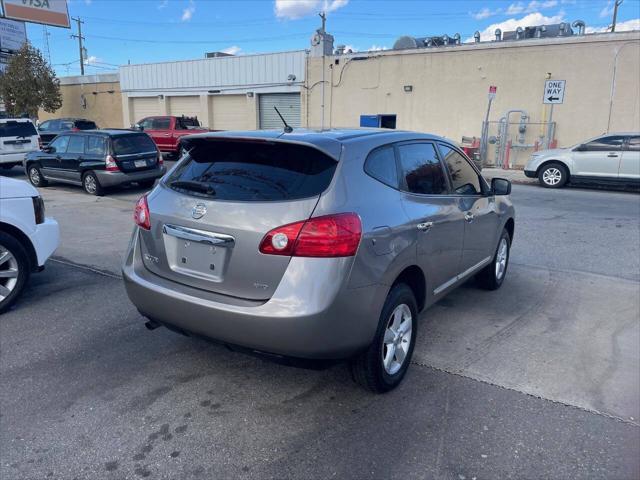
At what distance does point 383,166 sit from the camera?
345 centimetres

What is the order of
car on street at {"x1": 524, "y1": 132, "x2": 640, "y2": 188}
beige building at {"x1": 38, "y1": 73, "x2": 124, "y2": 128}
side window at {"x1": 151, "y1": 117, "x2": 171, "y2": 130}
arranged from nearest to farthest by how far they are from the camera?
car on street at {"x1": 524, "y1": 132, "x2": 640, "y2": 188} → side window at {"x1": 151, "y1": 117, "x2": 171, "y2": 130} → beige building at {"x1": 38, "y1": 73, "x2": 124, "y2": 128}

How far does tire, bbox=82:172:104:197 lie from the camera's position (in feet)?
40.9

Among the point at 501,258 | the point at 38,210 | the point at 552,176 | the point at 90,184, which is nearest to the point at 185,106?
the point at 90,184

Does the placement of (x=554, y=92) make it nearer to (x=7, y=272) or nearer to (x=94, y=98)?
(x=7, y=272)

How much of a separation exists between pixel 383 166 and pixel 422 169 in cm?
59

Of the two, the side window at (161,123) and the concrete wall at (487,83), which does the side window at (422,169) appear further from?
the side window at (161,123)

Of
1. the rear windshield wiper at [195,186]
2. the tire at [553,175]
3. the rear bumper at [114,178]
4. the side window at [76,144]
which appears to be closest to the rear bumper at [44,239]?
the rear windshield wiper at [195,186]

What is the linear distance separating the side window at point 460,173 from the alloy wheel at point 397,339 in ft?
4.34

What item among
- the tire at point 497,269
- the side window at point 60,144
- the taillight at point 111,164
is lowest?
the tire at point 497,269

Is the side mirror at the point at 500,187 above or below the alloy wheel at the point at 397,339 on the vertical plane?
above

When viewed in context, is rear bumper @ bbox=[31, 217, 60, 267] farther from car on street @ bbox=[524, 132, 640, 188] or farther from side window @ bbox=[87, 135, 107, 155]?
car on street @ bbox=[524, 132, 640, 188]

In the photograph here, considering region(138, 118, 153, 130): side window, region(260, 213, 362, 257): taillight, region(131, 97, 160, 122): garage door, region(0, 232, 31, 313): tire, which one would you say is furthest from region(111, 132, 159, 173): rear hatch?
region(131, 97, 160, 122): garage door

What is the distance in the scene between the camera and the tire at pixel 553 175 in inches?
582

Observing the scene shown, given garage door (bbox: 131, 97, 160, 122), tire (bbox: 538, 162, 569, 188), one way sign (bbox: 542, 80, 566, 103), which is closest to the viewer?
tire (bbox: 538, 162, 569, 188)
